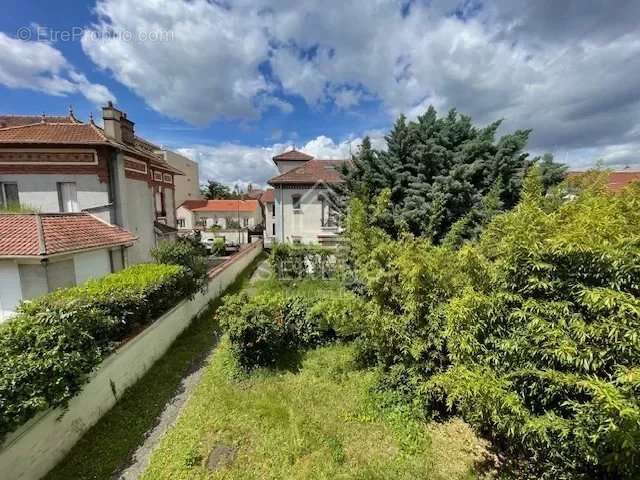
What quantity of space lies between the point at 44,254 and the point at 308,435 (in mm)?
8679

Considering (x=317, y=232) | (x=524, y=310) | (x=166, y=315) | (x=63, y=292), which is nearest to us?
(x=524, y=310)

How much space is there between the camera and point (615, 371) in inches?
106

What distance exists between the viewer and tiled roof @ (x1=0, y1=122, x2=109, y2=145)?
12.5 metres

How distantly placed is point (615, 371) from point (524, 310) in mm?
855

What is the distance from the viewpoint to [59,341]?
4.18m

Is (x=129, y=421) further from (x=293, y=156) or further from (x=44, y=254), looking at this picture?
(x=293, y=156)

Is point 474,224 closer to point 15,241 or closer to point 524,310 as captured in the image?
point 524,310

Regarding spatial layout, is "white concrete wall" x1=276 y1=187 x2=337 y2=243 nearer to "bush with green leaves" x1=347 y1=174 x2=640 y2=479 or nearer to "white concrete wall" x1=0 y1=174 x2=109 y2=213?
"white concrete wall" x1=0 y1=174 x2=109 y2=213

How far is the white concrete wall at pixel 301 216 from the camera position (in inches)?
703

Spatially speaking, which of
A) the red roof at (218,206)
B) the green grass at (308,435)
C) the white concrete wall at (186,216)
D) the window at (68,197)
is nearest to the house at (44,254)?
the window at (68,197)

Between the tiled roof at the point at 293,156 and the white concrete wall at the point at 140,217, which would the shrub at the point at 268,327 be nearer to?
the white concrete wall at the point at 140,217

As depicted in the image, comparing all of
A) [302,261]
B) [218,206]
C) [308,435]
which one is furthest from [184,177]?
[308,435]

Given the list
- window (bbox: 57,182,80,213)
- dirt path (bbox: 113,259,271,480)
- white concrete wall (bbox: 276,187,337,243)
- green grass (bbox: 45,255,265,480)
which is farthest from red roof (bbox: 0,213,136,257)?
white concrete wall (bbox: 276,187,337,243)

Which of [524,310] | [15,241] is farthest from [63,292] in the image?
[524,310]
